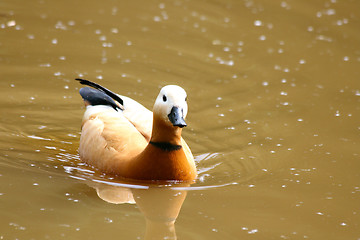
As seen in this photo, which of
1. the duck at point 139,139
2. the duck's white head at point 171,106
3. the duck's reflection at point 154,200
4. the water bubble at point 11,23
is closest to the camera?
the duck's reflection at point 154,200

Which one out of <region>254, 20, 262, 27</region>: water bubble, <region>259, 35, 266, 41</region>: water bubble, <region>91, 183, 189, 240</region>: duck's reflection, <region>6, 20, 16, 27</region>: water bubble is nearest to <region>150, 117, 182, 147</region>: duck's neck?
<region>91, 183, 189, 240</region>: duck's reflection

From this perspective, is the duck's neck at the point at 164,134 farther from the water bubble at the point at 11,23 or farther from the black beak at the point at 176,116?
the water bubble at the point at 11,23

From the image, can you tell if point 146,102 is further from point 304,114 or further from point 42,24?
point 42,24

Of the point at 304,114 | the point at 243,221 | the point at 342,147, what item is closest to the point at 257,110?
the point at 304,114

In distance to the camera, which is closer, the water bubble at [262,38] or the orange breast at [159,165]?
the orange breast at [159,165]

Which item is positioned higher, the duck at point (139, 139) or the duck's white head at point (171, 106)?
the duck's white head at point (171, 106)

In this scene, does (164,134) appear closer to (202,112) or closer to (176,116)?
(176,116)

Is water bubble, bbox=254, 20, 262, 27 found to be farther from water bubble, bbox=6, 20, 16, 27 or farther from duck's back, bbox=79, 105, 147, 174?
duck's back, bbox=79, 105, 147, 174

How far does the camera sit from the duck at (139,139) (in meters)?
6.21

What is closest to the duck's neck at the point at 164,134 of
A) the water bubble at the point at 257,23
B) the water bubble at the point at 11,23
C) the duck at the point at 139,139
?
the duck at the point at 139,139

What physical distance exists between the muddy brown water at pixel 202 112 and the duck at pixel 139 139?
0.16m

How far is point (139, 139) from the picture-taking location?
6742 millimetres

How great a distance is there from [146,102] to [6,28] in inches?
125

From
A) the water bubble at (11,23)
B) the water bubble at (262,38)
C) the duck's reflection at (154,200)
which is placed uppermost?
the water bubble at (262,38)
